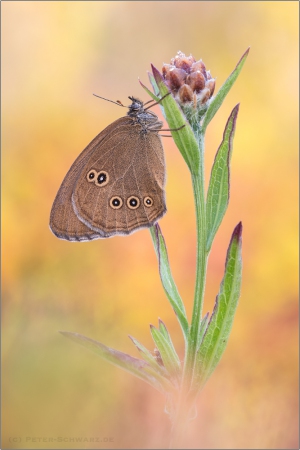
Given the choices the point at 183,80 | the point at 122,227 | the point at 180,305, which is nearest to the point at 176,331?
the point at 122,227

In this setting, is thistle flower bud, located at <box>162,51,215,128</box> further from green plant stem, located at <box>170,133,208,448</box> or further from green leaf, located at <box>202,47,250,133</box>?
green plant stem, located at <box>170,133,208,448</box>

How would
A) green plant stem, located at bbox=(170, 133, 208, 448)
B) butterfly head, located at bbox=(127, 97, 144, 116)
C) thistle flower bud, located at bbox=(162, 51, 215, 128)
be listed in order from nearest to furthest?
green plant stem, located at bbox=(170, 133, 208, 448)
thistle flower bud, located at bbox=(162, 51, 215, 128)
butterfly head, located at bbox=(127, 97, 144, 116)

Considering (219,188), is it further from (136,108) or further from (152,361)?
(136,108)

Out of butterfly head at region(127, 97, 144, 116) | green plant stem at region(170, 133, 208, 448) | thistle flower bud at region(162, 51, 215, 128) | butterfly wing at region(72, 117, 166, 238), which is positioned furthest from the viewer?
butterfly head at region(127, 97, 144, 116)

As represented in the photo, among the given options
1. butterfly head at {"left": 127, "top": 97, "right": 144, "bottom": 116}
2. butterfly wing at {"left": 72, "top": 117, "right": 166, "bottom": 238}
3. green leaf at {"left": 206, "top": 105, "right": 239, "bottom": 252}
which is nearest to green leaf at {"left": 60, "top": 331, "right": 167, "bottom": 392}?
green leaf at {"left": 206, "top": 105, "right": 239, "bottom": 252}

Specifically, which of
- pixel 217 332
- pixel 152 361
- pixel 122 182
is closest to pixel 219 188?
pixel 217 332

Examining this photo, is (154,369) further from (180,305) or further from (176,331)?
(176,331)

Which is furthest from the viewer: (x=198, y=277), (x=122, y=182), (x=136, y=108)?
(x=136, y=108)
